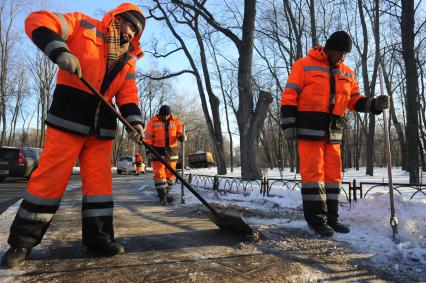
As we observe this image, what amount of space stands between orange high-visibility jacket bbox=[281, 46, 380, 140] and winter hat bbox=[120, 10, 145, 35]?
1770 mm

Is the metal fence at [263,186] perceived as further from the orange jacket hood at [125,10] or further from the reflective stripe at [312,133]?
the orange jacket hood at [125,10]

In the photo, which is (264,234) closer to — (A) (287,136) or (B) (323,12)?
(A) (287,136)

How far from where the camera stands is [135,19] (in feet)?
10.9

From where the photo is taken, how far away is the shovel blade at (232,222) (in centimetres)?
346

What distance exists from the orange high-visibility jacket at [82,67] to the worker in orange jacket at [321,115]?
1.97 m

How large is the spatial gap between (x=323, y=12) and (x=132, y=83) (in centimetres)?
2250

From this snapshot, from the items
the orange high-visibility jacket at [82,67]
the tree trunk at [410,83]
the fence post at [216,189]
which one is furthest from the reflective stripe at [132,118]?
the tree trunk at [410,83]

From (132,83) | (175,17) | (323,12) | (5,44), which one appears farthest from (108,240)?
(5,44)

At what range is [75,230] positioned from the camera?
3879 millimetres

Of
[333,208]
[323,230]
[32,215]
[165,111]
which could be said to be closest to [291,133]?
[333,208]

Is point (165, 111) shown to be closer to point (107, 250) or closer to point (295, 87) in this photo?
point (295, 87)

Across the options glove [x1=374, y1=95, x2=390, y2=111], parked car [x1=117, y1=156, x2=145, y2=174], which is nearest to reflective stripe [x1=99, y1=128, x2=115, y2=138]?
glove [x1=374, y1=95, x2=390, y2=111]

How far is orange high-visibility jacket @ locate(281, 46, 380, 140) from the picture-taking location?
410cm

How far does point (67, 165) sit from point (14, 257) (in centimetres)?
74
